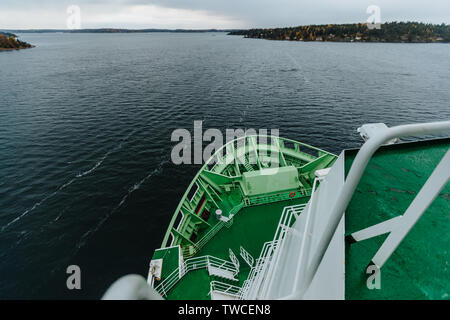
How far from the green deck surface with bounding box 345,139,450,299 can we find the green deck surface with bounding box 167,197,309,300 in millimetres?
11272

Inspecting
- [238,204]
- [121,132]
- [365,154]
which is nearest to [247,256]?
[238,204]

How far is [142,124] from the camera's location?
45938mm

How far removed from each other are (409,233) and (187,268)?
41.5 ft

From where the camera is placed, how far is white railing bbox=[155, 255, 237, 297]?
510 inches

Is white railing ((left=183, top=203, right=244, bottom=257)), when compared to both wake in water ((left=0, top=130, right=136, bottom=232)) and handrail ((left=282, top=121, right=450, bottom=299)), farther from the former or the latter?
wake in water ((left=0, top=130, right=136, bottom=232))

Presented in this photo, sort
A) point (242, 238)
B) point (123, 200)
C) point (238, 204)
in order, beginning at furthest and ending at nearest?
point (123, 200) → point (238, 204) → point (242, 238)

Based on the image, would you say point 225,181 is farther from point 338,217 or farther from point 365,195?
point 338,217

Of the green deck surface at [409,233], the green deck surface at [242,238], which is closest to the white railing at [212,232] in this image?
the green deck surface at [242,238]

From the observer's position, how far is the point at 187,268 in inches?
552

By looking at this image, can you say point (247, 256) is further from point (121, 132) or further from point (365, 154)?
point (121, 132)

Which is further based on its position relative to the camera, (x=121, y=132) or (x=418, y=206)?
(x=121, y=132)

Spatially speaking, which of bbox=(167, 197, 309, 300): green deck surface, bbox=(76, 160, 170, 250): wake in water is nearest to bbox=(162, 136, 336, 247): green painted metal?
bbox=(167, 197, 309, 300): green deck surface

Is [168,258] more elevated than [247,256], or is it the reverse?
[168,258]

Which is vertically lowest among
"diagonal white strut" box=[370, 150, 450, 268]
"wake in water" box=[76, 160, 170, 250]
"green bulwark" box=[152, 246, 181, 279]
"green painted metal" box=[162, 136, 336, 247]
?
"wake in water" box=[76, 160, 170, 250]
